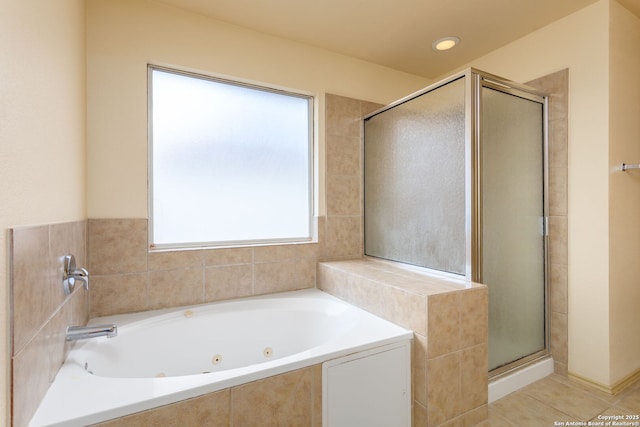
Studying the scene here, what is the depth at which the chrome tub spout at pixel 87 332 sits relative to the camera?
1.29 m

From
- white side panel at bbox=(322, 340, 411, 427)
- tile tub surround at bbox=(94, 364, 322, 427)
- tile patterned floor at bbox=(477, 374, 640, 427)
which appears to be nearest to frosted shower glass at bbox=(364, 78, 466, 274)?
white side panel at bbox=(322, 340, 411, 427)

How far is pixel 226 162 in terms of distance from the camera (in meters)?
2.13

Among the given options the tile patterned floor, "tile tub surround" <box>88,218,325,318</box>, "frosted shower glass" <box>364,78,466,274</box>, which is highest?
"frosted shower glass" <box>364,78,466,274</box>

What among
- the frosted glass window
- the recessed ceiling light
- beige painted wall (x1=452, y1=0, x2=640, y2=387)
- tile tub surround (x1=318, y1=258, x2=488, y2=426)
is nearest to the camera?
tile tub surround (x1=318, y1=258, x2=488, y2=426)

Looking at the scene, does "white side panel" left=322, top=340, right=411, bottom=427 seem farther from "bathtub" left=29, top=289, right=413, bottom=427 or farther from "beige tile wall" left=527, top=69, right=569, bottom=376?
"beige tile wall" left=527, top=69, right=569, bottom=376

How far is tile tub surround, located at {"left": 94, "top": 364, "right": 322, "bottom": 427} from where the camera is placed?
0.99 meters

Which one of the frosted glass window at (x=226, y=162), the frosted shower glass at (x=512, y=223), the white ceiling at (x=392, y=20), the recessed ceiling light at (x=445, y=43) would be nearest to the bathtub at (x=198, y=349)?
the frosted glass window at (x=226, y=162)

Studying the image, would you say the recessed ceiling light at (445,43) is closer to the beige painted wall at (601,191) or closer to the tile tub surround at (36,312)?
the beige painted wall at (601,191)

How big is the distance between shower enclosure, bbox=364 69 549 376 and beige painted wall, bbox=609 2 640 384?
13.4 inches

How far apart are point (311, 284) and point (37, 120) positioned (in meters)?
1.81

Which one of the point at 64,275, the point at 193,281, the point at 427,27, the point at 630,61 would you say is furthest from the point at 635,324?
the point at 64,275

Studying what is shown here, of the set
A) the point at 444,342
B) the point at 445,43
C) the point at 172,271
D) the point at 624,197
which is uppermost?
the point at 445,43

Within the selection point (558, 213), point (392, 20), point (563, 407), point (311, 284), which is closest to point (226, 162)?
point (311, 284)

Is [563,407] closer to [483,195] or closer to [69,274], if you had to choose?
[483,195]
